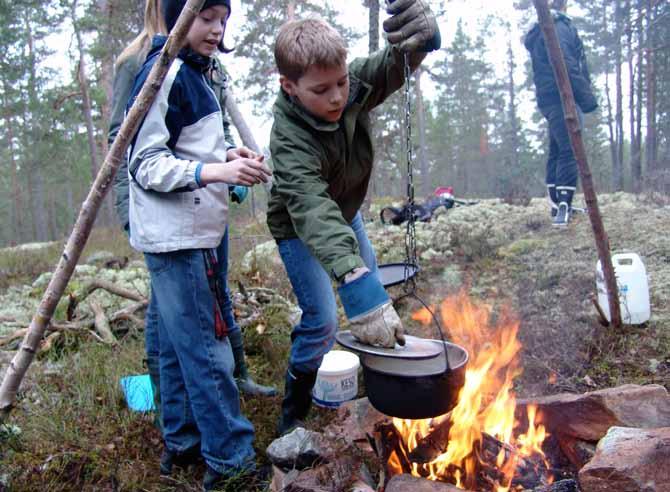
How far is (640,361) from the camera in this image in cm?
309

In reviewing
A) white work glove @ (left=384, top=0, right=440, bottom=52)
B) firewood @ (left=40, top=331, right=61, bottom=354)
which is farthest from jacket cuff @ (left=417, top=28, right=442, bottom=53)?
firewood @ (left=40, top=331, right=61, bottom=354)

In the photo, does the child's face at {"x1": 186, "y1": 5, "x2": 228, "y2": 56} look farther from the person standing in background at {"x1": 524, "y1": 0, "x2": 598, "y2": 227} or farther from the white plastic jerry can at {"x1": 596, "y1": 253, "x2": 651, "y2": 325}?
the person standing in background at {"x1": 524, "y1": 0, "x2": 598, "y2": 227}

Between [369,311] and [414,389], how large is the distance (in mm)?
359

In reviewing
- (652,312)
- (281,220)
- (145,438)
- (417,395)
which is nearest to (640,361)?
(652,312)

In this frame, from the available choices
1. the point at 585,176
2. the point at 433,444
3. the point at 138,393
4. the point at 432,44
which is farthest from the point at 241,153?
the point at 585,176

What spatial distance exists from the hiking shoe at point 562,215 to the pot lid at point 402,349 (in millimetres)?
4577

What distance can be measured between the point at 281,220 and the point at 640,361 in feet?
7.97

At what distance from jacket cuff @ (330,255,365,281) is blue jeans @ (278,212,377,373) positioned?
1.88 ft

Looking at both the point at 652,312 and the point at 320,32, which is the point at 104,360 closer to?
the point at 320,32

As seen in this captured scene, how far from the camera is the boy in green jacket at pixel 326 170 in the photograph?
1.91 meters

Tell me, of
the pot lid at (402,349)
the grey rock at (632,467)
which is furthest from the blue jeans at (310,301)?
the grey rock at (632,467)

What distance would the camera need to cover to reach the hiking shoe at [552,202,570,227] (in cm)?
606

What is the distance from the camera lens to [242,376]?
311 cm

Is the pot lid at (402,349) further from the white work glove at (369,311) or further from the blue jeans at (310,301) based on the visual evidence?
the blue jeans at (310,301)
